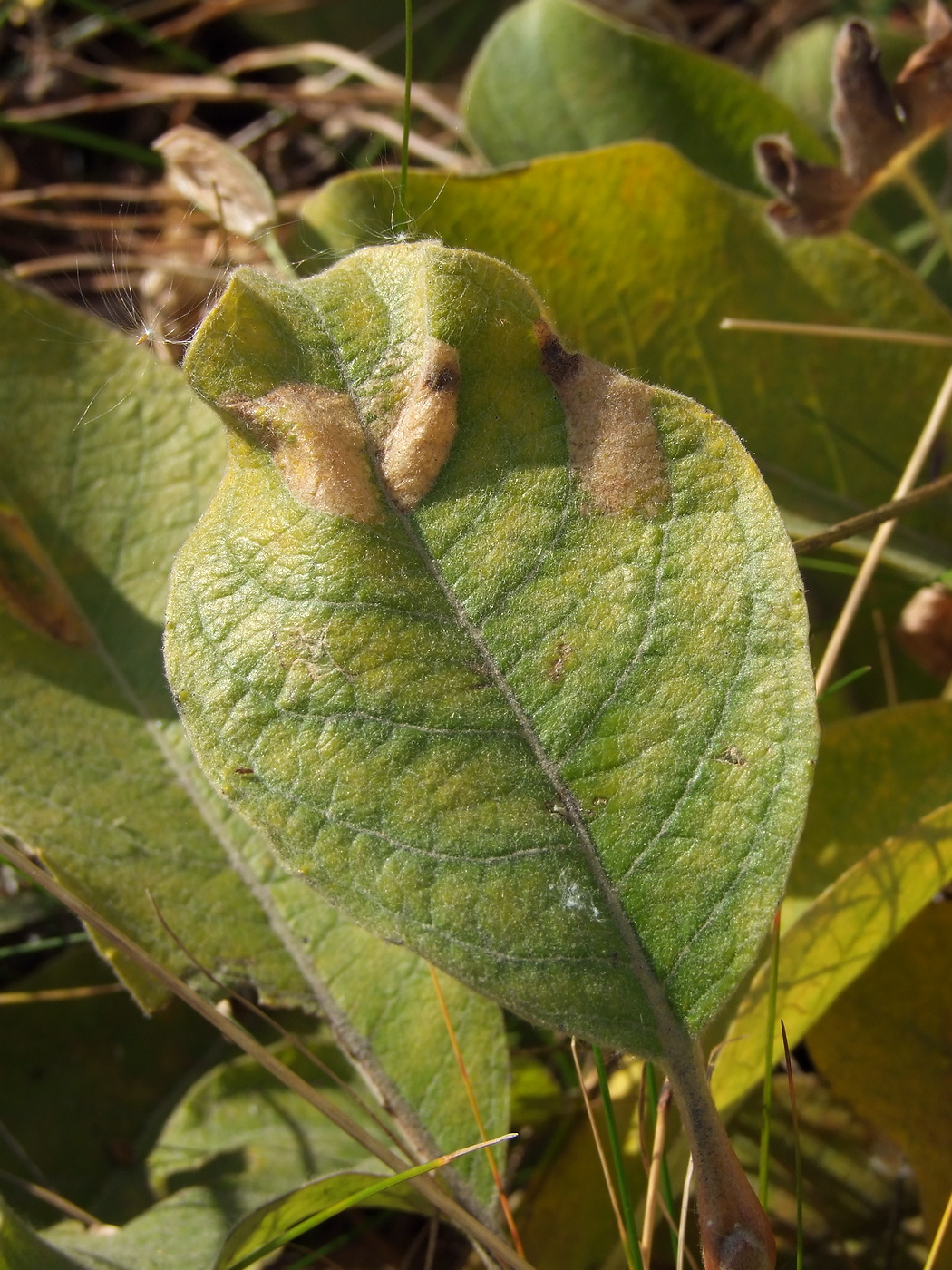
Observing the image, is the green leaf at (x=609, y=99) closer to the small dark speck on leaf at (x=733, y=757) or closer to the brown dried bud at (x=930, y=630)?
the brown dried bud at (x=930, y=630)

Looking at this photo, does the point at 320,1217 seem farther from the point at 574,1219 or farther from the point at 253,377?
the point at 253,377

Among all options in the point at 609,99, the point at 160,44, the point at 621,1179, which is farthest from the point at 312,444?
the point at 160,44

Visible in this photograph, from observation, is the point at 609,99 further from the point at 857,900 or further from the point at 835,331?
the point at 857,900

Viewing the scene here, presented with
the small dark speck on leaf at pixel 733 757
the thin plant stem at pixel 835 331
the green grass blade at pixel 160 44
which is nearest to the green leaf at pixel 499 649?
the small dark speck on leaf at pixel 733 757

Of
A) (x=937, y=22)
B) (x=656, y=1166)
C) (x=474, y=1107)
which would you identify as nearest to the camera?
(x=656, y=1166)

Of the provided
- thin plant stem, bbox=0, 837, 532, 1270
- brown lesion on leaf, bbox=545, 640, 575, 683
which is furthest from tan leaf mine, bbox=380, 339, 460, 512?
thin plant stem, bbox=0, 837, 532, 1270

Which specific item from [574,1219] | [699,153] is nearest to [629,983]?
[574,1219]
